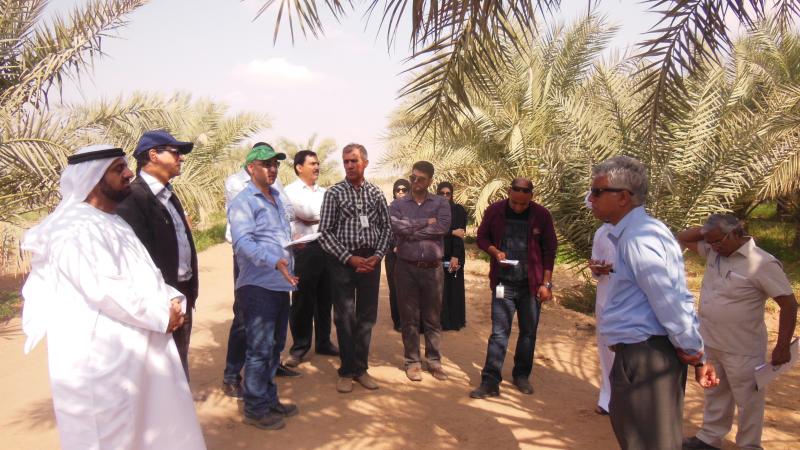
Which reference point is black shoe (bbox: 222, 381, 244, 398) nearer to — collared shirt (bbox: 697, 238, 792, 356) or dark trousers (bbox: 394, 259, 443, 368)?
dark trousers (bbox: 394, 259, 443, 368)

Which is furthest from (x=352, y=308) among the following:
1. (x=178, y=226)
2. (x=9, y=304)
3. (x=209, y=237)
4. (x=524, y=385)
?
(x=209, y=237)

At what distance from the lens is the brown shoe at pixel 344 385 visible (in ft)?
16.5

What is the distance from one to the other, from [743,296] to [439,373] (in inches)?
102

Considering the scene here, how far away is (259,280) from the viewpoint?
4234 millimetres

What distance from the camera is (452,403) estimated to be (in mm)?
4879

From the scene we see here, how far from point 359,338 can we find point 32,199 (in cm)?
534

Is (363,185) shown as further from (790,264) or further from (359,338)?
(790,264)

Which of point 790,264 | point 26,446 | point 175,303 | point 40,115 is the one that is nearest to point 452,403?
point 175,303

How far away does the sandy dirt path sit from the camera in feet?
13.7

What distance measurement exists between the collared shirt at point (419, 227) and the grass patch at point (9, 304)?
6219 millimetres

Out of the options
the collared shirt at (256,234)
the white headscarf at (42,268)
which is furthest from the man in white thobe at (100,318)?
the collared shirt at (256,234)

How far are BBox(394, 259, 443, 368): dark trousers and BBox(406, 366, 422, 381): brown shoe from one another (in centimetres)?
4

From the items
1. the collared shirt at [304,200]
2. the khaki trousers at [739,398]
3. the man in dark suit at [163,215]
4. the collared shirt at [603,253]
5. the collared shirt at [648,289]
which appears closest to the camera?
the collared shirt at [648,289]

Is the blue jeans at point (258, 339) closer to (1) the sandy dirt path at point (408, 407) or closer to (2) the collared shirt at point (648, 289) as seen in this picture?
(1) the sandy dirt path at point (408, 407)
